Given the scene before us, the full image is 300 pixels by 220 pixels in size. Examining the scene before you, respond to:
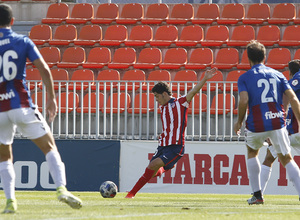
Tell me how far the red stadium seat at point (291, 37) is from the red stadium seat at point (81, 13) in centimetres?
561

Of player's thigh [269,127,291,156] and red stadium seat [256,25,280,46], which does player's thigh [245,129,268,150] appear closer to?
player's thigh [269,127,291,156]

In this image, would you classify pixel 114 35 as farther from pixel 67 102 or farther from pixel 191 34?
pixel 67 102

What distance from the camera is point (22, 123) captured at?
5.78 m

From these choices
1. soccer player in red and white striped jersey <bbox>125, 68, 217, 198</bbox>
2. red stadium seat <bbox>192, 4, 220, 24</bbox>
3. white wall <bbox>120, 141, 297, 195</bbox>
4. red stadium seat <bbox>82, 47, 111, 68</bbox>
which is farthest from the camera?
red stadium seat <bbox>192, 4, 220, 24</bbox>

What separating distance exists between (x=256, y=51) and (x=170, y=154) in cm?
266

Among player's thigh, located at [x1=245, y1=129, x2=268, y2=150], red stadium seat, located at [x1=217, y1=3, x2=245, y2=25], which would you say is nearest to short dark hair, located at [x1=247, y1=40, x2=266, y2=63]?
player's thigh, located at [x1=245, y1=129, x2=268, y2=150]

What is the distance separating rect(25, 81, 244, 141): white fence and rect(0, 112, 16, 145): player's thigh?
6636mm

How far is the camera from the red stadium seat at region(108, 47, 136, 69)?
1645 centimetres

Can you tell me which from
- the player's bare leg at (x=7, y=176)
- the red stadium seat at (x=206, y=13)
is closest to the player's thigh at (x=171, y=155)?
the player's bare leg at (x=7, y=176)

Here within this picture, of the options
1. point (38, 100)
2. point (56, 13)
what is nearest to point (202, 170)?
point (38, 100)

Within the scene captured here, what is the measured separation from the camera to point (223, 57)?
16312 millimetres

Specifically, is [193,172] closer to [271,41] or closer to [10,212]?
[271,41]

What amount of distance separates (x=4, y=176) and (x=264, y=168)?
4.13 m

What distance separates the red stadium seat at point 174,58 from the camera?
53.5 ft
